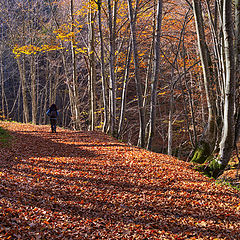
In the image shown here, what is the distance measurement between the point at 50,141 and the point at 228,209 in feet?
25.6

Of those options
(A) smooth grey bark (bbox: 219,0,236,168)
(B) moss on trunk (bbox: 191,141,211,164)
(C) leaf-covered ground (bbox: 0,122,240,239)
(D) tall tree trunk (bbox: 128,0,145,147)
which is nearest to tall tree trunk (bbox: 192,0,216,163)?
(B) moss on trunk (bbox: 191,141,211,164)

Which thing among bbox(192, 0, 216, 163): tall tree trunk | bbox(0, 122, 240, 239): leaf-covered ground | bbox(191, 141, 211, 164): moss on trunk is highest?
bbox(192, 0, 216, 163): tall tree trunk

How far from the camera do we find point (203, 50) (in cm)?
824

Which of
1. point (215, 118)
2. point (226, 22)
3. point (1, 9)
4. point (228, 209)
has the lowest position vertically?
point (228, 209)

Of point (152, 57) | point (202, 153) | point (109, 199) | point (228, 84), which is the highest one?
point (152, 57)

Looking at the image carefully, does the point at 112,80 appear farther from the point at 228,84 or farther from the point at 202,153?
the point at 228,84

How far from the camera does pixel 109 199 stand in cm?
525

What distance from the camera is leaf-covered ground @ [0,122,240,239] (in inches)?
157

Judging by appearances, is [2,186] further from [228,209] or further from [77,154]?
[228,209]

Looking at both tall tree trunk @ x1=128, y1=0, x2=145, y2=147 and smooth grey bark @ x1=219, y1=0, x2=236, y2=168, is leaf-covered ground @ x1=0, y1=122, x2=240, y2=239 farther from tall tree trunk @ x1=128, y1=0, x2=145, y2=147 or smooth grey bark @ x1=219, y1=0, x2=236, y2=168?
tall tree trunk @ x1=128, y1=0, x2=145, y2=147

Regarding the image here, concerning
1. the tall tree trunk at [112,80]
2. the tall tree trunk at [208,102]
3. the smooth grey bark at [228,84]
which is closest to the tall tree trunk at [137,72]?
the tall tree trunk at [112,80]

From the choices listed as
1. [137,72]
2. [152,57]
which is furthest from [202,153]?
[152,57]

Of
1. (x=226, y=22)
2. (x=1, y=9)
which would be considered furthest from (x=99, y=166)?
(x=1, y=9)

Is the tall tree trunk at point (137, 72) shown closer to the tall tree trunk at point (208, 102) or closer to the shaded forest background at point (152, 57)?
the shaded forest background at point (152, 57)
